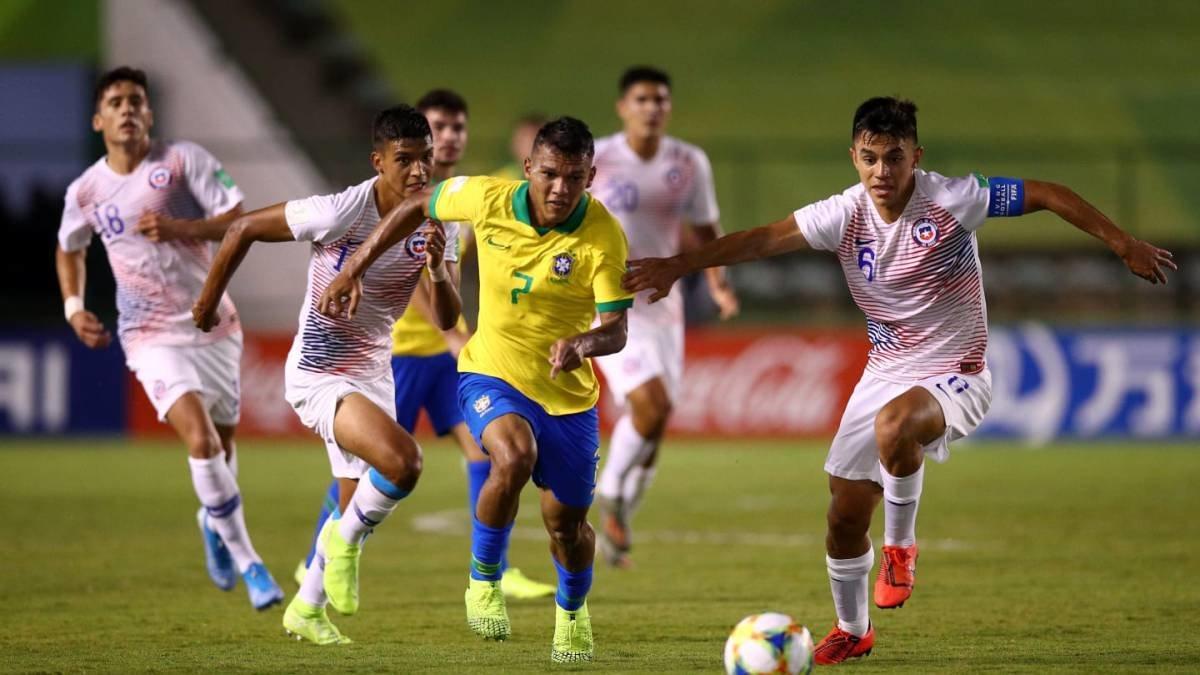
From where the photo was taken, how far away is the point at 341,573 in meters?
7.56

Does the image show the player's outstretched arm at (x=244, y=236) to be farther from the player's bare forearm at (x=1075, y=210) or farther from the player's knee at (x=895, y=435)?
the player's bare forearm at (x=1075, y=210)

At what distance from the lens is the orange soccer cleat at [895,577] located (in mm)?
7133

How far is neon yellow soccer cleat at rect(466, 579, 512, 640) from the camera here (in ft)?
23.1

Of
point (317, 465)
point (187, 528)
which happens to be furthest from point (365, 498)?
point (317, 465)

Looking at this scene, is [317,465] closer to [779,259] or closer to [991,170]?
[779,259]

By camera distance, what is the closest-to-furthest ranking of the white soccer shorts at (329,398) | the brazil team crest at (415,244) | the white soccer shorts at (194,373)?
the white soccer shorts at (329,398), the brazil team crest at (415,244), the white soccer shorts at (194,373)

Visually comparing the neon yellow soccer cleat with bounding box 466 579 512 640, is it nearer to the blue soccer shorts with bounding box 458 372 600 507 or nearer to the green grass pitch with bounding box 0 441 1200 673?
the green grass pitch with bounding box 0 441 1200 673

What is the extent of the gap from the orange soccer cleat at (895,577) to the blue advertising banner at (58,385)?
13141 millimetres

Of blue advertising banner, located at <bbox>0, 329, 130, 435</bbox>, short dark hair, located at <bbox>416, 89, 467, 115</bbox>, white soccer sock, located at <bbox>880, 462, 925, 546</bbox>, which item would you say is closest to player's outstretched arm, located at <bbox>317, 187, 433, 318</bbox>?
white soccer sock, located at <bbox>880, 462, 925, 546</bbox>

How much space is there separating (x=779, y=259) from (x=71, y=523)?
1273 cm

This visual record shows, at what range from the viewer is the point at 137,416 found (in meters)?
19.4

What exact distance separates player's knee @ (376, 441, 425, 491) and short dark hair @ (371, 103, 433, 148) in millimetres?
1309

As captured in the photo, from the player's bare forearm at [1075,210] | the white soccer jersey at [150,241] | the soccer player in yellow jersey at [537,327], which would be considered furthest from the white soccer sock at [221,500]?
the player's bare forearm at [1075,210]

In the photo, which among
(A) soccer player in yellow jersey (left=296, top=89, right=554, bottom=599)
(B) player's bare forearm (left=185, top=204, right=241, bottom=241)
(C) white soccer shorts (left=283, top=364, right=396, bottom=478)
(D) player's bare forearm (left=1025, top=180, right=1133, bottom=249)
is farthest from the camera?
(A) soccer player in yellow jersey (left=296, top=89, right=554, bottom=599)
